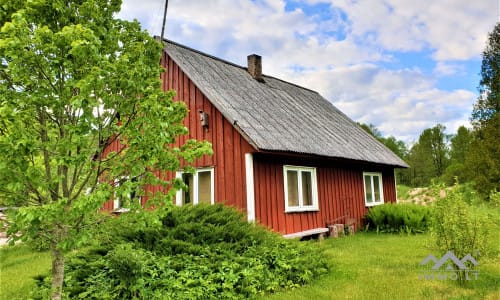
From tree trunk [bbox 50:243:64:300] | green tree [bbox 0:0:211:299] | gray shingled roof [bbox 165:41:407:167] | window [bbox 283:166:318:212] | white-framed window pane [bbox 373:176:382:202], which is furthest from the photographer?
white-framed window pane [bbox 373:176:382:202]

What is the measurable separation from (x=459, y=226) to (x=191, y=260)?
4.06 m

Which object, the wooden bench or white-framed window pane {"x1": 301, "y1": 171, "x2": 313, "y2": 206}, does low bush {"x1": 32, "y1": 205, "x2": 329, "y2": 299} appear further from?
white-framed window pane {"x1": 301, "y1": 171, "x2": 313, "y2": 206}

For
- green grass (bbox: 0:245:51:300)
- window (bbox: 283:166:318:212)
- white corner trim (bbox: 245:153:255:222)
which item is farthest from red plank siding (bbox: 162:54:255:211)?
green grass (bbox: 0:245:51:300)

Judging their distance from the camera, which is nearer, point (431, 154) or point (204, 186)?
point (204, 186)

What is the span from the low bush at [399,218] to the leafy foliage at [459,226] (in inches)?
255

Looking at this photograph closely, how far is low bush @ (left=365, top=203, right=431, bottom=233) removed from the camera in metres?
11.4

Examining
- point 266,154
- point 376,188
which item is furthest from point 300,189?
point 376,188

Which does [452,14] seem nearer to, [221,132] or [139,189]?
[221,132]

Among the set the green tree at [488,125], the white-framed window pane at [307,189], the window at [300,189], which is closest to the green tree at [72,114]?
the window at [300,189]

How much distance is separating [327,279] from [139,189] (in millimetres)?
3524

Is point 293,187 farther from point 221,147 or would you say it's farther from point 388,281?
point 388,281

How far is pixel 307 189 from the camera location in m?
10.3

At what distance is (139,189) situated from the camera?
4.28m

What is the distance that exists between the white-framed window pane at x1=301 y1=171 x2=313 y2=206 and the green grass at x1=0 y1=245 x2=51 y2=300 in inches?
260
